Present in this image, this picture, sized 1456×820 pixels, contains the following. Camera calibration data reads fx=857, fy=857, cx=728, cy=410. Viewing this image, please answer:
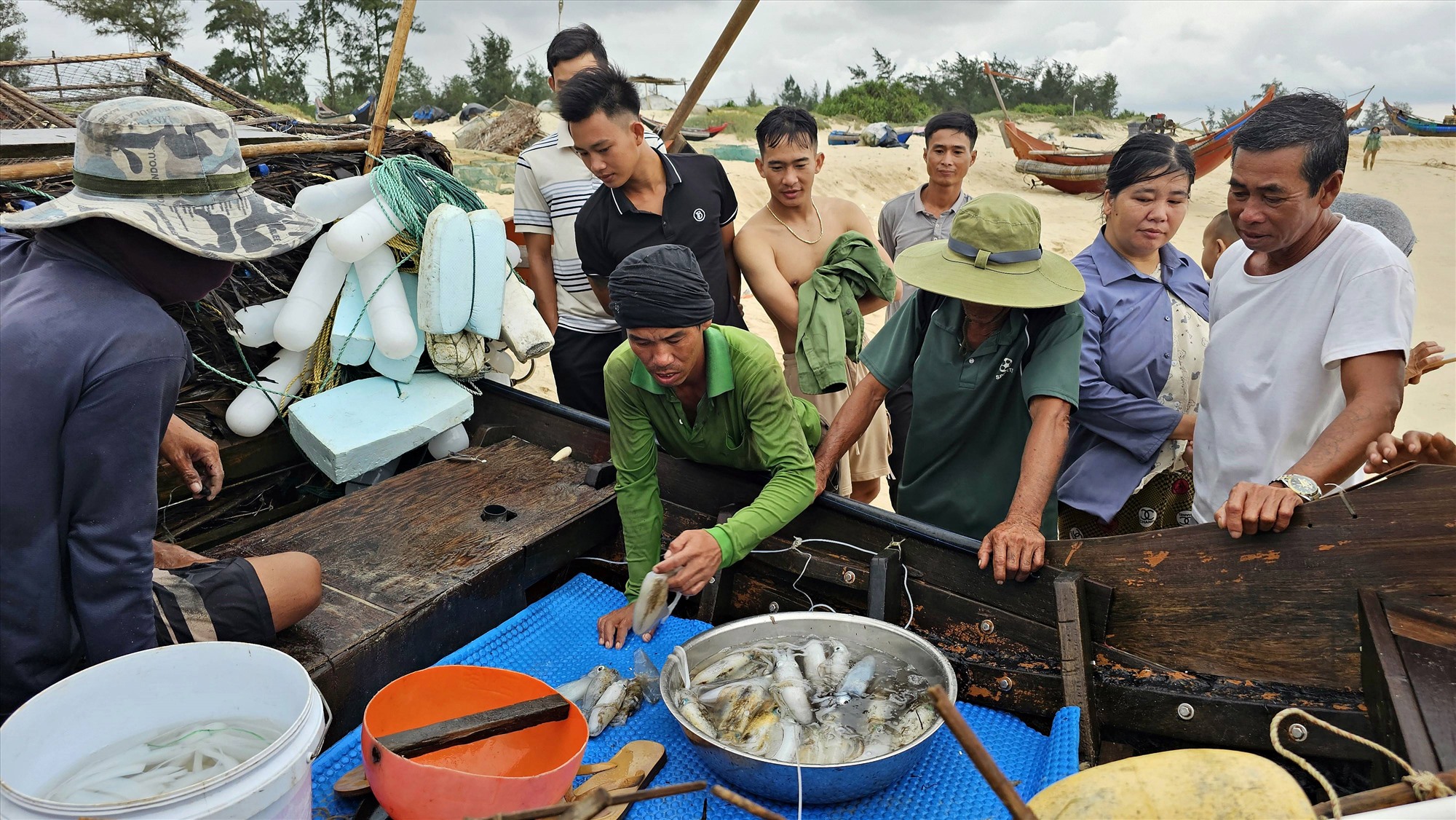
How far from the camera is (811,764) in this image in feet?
6.53

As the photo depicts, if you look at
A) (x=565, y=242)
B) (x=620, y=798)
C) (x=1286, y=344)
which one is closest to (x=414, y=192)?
(x=565, y=242)

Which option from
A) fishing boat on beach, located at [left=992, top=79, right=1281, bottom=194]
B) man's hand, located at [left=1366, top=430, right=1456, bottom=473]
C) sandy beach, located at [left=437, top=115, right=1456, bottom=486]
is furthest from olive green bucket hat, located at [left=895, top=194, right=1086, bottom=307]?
fishing boat on beach, located at [left=992, top=79, right=1281, bottom=194]

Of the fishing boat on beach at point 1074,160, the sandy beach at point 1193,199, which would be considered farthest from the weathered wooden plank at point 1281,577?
the fishing boat on beach at point 1074,160

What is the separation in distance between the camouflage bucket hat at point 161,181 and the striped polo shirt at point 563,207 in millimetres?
1910

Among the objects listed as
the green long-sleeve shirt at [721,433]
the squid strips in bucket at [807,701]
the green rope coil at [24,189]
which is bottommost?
the squid strips in bucket at [807,701]

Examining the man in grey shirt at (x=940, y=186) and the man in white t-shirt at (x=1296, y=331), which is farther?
the man in grey shirt at (x=940, y=186)

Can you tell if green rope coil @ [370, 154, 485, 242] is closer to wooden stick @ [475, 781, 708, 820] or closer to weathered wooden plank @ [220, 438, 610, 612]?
weathered wooden plank @ [220, 438, 610, 612]

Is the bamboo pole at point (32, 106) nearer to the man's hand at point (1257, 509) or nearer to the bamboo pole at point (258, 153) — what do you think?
the bamboo pole at point (258, 153)

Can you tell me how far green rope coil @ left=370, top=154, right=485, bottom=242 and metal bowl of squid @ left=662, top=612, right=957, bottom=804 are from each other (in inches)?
95.6

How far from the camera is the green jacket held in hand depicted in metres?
3.25

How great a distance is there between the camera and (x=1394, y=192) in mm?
20641

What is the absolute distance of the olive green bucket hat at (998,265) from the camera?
247cm

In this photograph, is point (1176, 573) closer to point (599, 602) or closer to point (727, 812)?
point (727, 812)

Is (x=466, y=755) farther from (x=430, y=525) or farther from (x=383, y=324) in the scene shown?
(x=383, y=324)
